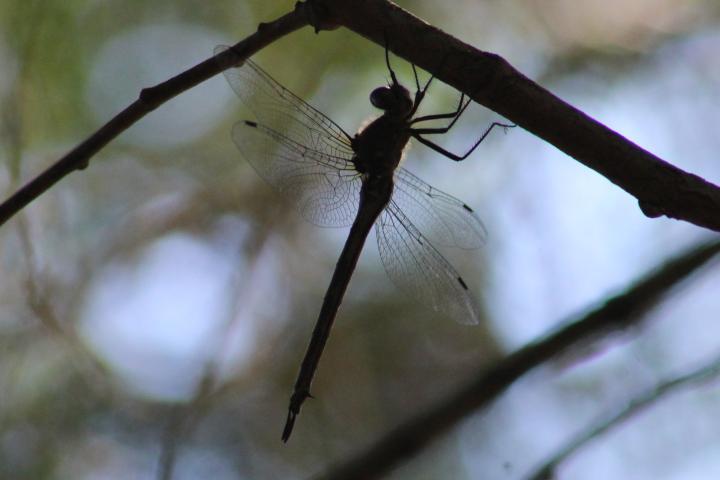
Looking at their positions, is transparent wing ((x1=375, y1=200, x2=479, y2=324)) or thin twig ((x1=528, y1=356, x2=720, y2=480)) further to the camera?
transparent wing ((x1=375, y1=200, x2=479, y2=324))

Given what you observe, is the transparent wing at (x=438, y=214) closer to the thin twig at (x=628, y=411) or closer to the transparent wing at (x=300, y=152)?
the transparent wing at (x=300, y=152)

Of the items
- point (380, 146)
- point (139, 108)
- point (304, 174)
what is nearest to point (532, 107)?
point (139, 108)

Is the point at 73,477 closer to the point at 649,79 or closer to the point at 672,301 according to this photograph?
the point at 672,301

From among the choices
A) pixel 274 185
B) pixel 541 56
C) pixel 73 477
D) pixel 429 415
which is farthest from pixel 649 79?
pixel 73 477

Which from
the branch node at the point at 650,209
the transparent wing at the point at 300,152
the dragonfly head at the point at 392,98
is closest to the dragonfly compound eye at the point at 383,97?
the dragonfly head at the point at 392,98

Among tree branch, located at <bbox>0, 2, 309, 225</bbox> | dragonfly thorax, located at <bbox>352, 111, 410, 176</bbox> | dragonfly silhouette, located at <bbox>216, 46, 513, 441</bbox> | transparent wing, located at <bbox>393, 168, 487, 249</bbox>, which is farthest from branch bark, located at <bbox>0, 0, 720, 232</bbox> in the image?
transparent wing, located at <bbox>393, 168, 487, 249</bbox>

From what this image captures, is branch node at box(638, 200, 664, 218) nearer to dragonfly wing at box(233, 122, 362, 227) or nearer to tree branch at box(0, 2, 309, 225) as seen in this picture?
tree branch at box(0, 2, 309, 225)
